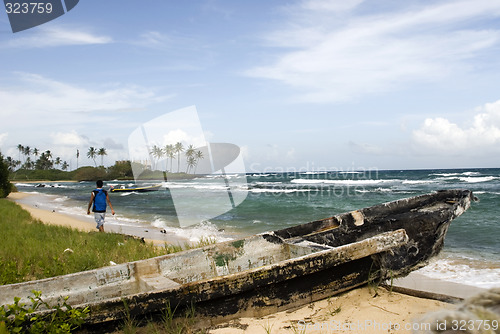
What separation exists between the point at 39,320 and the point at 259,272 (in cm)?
214

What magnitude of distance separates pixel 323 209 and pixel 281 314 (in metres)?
17.1

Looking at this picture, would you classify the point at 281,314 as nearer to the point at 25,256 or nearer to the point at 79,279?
the point at 79,279

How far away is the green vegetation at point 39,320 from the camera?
3200 millimetres

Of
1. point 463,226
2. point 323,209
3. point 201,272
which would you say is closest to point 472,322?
point 201,272

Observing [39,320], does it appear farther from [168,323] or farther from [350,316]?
[350,316]

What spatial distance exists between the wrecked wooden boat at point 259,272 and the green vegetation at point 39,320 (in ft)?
0.55

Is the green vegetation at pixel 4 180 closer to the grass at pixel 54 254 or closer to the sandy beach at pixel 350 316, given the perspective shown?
the grass at pixel 54 254

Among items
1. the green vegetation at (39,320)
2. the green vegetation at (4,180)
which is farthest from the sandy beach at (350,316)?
the green vegetation at (4,180)

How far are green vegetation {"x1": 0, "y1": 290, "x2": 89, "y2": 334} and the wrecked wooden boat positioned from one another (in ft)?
0.55

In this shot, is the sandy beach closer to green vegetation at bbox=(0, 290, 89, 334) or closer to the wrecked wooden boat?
the wrecked wooden boat

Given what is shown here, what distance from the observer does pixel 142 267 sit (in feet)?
17.1

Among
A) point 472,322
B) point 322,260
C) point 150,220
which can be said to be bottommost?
point 150,220

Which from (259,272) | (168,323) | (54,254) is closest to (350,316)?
(259,272)

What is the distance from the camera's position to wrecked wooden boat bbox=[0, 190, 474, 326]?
A: 4.04 metres
